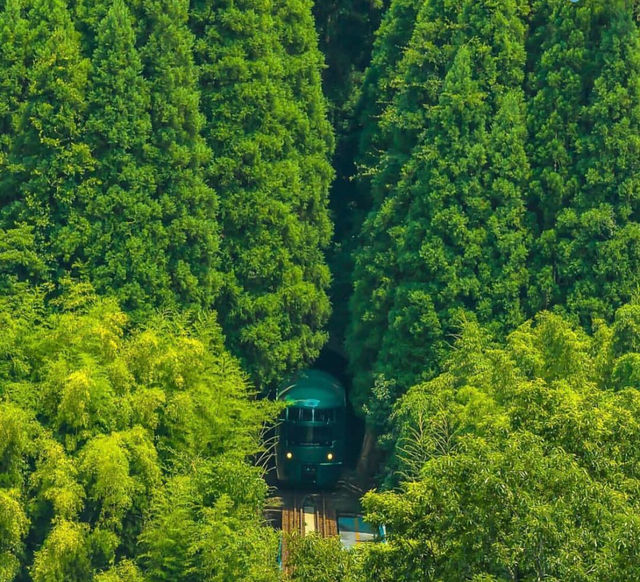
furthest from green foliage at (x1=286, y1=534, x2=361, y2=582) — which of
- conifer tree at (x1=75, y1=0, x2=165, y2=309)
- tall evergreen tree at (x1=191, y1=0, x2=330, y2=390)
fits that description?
tall evergreen tree at (x1=191, y1=0, x2=330, y2=390)

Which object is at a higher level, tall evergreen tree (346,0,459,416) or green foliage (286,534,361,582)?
tall evergreen tree (346,0,459,416)

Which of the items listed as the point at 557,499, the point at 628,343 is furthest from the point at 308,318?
the point at 557,499

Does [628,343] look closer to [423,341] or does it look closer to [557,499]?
[423,341]

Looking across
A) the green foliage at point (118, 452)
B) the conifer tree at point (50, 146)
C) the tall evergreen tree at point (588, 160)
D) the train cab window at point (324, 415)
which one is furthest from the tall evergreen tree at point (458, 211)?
the conifer tree at point (50, 146)

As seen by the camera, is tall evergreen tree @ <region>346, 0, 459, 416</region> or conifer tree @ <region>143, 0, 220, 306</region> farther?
tall evergreen tree @ <region>346, 0, 459, 416</region>

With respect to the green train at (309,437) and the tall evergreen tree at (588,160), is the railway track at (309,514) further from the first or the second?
the tall evergreen tree at (588,160)

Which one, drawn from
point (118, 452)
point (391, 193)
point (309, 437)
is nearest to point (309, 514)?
point (309, 437)

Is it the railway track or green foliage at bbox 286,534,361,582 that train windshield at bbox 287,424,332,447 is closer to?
the railway track
